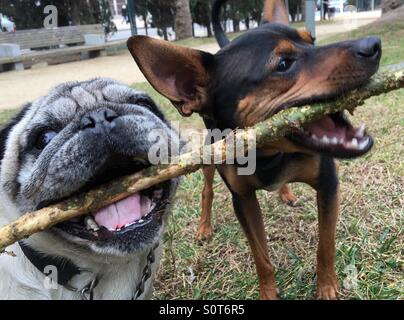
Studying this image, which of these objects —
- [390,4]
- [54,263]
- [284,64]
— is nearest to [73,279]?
[54,263]

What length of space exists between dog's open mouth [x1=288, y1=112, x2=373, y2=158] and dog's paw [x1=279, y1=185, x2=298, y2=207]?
5.14 feet

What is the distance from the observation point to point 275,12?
349 cm

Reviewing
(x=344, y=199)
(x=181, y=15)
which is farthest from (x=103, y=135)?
(x=181, y=15)

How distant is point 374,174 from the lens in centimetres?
411

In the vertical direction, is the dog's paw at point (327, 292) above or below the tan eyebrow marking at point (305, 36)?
below

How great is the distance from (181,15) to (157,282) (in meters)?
18.3

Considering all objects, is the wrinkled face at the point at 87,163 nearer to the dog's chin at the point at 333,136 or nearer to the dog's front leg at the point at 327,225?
the dog's chin at the point at 333,136

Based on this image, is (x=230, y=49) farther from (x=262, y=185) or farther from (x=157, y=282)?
(x=157, y=282)

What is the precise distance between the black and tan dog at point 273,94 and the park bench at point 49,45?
557 inches

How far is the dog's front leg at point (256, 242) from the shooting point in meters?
2.83

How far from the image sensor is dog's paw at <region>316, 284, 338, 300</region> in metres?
2.76

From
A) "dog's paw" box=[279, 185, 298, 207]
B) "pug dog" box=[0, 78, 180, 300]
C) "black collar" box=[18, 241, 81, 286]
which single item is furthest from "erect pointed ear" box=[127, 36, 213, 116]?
"dog's paw" box=[279, 185, 298, 207]

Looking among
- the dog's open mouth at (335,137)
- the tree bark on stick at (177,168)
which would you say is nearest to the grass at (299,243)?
the dog's open mouth at (335,137)

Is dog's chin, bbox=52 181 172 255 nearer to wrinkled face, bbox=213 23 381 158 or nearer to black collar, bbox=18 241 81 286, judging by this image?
black collar, bbox=18 241 81 286
